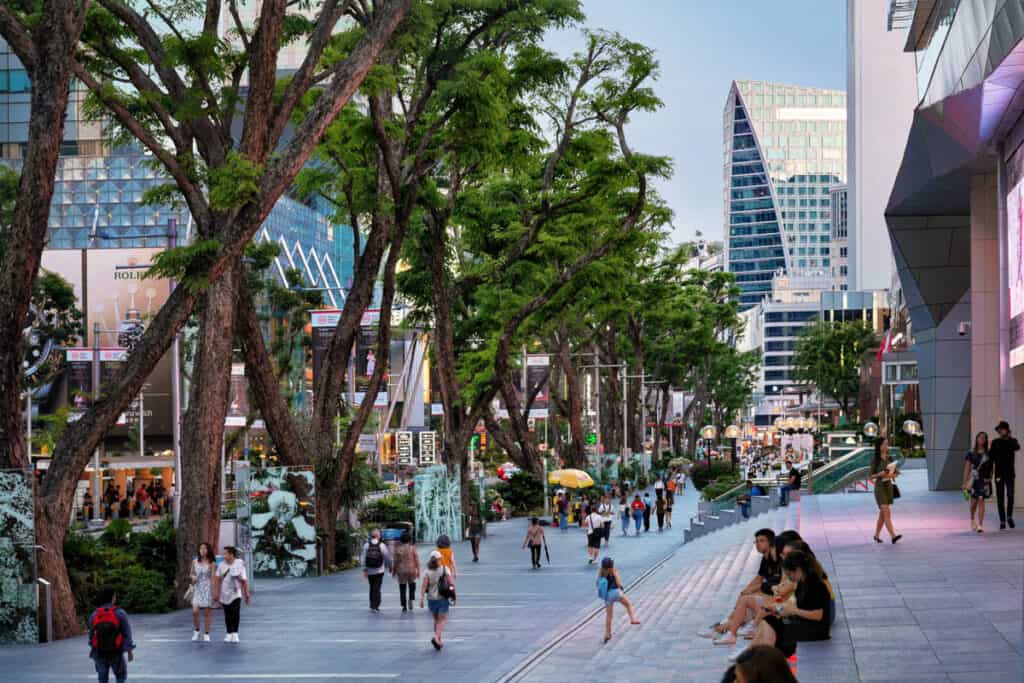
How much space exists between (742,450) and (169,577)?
487ft

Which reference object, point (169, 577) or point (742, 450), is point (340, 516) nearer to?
point (169, 577)

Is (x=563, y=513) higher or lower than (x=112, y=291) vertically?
lower

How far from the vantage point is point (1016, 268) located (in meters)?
26.0

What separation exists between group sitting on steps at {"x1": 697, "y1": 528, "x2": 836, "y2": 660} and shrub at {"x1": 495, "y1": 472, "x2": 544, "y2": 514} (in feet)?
132

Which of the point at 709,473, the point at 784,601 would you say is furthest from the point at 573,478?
the point at 784,601

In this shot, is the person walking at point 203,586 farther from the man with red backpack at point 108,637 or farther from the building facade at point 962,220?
the building facade at point 962,220

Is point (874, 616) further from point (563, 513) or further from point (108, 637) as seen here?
point (563, 513)

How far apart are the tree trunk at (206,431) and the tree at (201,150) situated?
0.08 ft

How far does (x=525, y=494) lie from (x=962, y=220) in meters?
23.7

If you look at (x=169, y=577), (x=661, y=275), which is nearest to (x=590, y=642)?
(x=169, y=577)

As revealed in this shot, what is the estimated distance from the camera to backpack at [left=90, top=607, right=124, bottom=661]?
45.8 ft

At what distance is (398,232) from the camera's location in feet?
106

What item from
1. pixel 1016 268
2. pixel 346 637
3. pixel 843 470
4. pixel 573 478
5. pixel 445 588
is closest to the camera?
pixel 445 588

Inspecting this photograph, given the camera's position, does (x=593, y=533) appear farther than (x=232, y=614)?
Yes
